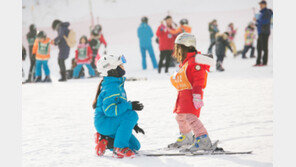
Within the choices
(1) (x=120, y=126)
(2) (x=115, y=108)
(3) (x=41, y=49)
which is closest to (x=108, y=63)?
(2) (x=115, y=108)

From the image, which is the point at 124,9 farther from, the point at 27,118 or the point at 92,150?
the point at 92,150

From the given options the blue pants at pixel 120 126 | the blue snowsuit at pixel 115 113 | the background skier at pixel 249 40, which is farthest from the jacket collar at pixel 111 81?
the background skier at pixel 249 40

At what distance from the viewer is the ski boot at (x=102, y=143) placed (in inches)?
124

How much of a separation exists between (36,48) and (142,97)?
3136 millimetres

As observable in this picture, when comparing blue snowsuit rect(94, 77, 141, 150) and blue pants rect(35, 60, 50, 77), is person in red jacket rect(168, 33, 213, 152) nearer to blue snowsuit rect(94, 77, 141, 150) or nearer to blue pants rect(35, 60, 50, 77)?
blue snowsuit rect(94, 77, 141, 150)

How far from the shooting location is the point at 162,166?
9.20 ft

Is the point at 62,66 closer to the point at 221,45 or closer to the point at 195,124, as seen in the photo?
the point at 221,45

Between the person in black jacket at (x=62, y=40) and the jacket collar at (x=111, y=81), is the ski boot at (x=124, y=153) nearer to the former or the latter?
the jacket collar at (x=111, y=81)

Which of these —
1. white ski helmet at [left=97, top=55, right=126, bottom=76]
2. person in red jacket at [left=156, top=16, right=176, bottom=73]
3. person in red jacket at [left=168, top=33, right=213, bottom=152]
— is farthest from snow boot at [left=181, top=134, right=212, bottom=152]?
person in red jacket at [left=156, top=16, right=176, bottom=73]

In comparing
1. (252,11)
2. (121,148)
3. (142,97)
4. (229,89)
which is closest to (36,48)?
(142,97)

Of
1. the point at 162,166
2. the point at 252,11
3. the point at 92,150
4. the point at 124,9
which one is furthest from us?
the point at 124,9

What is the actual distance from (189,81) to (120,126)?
0.58 metres

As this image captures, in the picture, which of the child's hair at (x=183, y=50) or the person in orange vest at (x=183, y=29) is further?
the person in orange vest at (x=183, y=29)

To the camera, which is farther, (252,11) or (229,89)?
(252,11)
